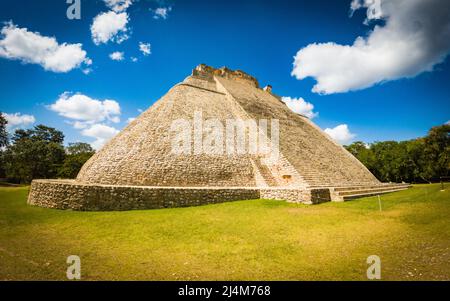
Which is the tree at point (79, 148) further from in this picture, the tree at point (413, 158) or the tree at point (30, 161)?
the tree at point (413, 158)

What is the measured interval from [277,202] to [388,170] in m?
33.1

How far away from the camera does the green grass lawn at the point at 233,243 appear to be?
3972mm

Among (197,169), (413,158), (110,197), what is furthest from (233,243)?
(413,158)

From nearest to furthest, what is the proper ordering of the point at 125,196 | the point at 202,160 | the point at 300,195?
1. the point at 125,196
2. the point at 300,195
3. the point at 202,160

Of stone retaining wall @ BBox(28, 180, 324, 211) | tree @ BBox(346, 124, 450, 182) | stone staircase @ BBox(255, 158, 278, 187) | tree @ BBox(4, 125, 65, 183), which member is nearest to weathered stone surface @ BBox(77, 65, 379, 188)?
stone staircase @ BBox(255, 158, 278, 187)

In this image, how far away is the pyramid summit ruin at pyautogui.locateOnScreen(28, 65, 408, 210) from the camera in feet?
→ 32.1

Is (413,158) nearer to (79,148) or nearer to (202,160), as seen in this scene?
A: (202,160)

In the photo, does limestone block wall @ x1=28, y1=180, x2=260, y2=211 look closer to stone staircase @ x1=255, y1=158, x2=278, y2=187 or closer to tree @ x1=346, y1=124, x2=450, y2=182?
stone staircase @ x1=255, y1=158, x2=278, y2=187

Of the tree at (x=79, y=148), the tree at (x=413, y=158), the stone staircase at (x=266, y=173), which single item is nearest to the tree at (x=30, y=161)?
the tree at (x=79, y=148)

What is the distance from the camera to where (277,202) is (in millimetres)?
10562

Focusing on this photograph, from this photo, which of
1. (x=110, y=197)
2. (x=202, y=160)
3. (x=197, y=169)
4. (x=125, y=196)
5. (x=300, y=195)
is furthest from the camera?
(x=202, y=160)

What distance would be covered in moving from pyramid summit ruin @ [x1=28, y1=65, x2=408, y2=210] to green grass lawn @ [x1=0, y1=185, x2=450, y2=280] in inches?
47.0

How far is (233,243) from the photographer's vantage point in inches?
217

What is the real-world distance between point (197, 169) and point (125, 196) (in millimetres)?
4450
